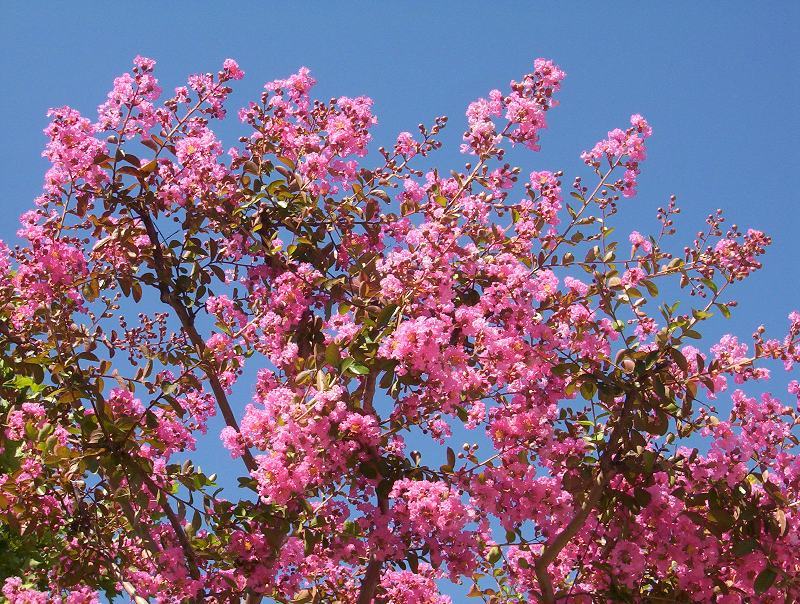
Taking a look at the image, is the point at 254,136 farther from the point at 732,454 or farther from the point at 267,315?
the point at 732,454

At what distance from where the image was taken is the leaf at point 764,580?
4.27 meters

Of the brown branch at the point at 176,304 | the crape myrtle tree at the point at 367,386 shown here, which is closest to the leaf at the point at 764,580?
the crape myrtle tree at the point at 367,386

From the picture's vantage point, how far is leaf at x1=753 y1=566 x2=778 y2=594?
4.27 m

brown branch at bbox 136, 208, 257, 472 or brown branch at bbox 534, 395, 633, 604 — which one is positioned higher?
brown branch at bbox 136, 208, 257, 472

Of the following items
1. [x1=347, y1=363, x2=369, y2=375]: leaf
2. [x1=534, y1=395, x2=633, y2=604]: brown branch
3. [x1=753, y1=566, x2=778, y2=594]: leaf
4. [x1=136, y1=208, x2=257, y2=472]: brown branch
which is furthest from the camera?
[x1=136, y1=208, x2=257, y2=472]: brown branch

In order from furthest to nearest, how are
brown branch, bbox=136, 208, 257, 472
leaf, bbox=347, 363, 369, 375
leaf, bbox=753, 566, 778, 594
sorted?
brown branch, bbox=136, 208, 257, 472 < leaf, bbox=753, 566, 778, 594 < leaf, bbox=347, 363, 369, 375

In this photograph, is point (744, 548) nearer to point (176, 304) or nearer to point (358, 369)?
point (358, 369)

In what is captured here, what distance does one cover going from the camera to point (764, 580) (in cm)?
427

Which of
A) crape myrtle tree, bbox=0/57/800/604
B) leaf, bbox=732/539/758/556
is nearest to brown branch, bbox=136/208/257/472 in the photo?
crape myrtle tree, bbox=0/57/800/604

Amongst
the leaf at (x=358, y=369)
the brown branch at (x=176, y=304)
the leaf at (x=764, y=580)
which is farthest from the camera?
the brown branch at (x=176, y=304)

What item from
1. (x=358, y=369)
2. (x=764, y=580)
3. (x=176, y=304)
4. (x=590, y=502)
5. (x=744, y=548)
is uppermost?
(x=176, y=304)

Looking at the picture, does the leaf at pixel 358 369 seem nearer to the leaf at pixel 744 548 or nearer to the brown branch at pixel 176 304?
the brown branch at pixel 176 304

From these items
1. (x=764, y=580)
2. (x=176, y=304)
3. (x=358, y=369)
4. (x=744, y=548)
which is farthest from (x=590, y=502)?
(x=176, y=304)

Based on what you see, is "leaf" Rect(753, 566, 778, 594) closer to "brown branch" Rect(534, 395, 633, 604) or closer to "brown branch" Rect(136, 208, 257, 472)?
"brown branch" Rect(534, 395, 633, 604)
